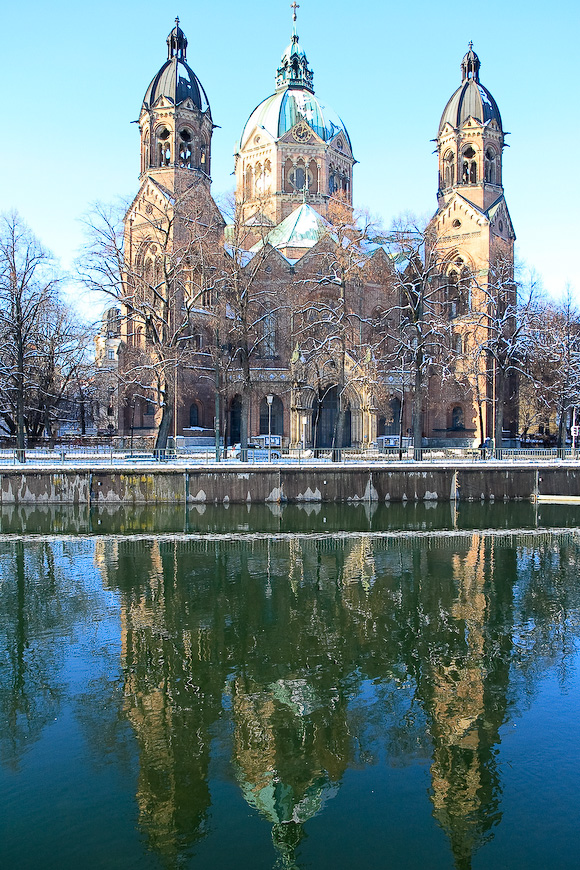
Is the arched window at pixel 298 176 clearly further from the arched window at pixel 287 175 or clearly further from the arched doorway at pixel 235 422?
the arched doorway at pixel 235 422

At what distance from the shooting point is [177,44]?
2116 inches

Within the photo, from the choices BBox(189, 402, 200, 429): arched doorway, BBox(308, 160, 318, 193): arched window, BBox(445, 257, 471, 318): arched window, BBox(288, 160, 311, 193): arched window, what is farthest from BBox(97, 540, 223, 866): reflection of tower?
BBox(308, 160, 318, 193): arched window

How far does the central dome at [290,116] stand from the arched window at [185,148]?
10.3 metres

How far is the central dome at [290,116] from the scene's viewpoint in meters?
61.6

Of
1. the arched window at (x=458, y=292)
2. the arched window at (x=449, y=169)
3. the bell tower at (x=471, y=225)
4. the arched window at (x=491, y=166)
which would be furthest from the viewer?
the arched window at (x=449, y=169)

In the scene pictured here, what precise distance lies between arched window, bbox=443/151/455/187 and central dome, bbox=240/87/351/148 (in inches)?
387

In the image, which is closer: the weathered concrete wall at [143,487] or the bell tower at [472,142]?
the weathered concrete wall at [143,487]

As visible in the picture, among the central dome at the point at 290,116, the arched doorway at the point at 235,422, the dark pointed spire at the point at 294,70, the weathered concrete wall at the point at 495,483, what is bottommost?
the weathered concrete wall at the point at 495,483

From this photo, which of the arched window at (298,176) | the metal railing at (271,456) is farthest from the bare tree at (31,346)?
the arched window at (298,176)

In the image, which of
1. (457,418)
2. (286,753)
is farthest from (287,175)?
(286,753)

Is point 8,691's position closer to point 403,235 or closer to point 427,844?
point 427,844

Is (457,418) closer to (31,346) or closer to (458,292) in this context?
(458,292)

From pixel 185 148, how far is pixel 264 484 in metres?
29.6

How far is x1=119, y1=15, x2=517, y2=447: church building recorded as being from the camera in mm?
40438
